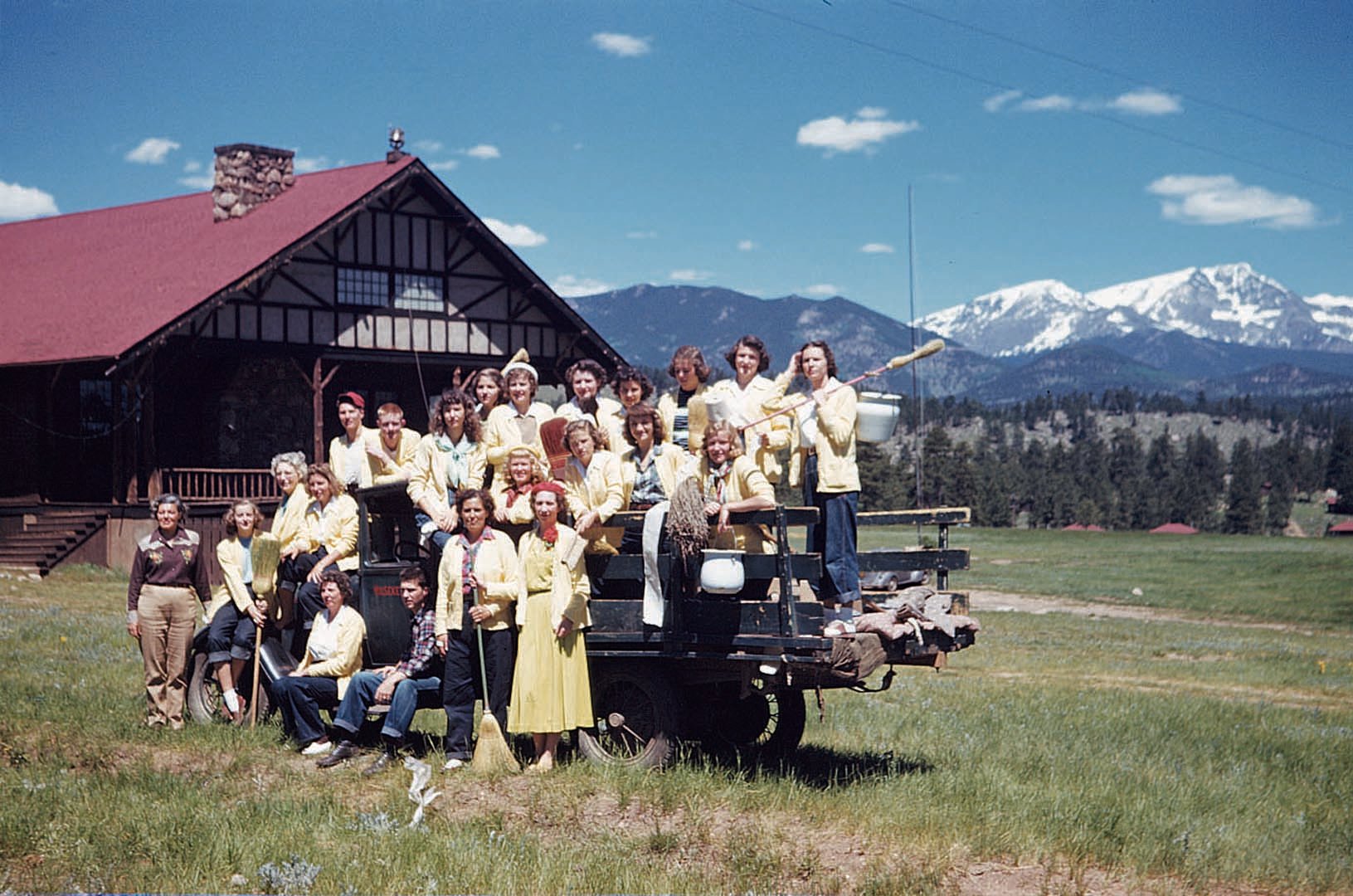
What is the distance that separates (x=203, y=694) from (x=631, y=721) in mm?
3804

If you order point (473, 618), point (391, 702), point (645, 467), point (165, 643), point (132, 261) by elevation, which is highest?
point (132, 261)

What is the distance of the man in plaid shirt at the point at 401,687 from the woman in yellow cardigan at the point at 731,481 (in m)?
2.09

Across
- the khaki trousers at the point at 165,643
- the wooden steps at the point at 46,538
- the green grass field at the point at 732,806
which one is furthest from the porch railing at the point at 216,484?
the khaki trousers at the point at 165,643

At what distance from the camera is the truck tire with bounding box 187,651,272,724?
1093 cm

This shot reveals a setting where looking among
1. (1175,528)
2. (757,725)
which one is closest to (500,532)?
(757,725)

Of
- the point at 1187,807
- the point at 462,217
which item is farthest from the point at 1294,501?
the point at 1187,807

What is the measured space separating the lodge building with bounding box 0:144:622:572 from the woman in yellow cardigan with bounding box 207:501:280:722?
51.2 feet

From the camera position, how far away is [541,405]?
10156 mm

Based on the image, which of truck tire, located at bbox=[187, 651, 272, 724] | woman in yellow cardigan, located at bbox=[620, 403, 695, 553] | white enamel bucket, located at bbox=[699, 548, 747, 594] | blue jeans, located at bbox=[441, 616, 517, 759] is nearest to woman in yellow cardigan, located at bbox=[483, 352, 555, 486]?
woman in yellow cardigan, located at bbox=[620, 403, 695, 553]

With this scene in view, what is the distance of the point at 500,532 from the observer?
9.29 metres

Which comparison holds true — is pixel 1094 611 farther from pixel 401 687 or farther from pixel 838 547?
pixel 401 687

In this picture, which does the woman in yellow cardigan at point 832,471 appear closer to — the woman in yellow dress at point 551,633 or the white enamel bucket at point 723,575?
the white enamel bucket at point 723,575

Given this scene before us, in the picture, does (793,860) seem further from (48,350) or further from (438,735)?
(48,350)

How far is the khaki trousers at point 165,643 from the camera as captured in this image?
1084 centimetres
